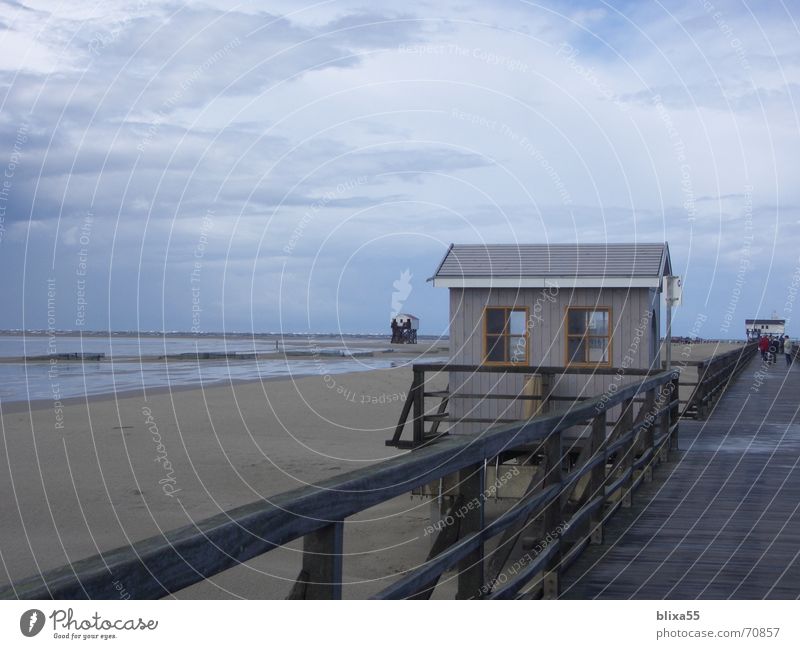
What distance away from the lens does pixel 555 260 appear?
15.2 metres

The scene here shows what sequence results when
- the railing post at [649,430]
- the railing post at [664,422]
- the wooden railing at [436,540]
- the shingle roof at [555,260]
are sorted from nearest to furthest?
the wooden railing at [436,540] → the railing post at [649,430] → the railing post at [664,422] → the shingle roof at [555,260]

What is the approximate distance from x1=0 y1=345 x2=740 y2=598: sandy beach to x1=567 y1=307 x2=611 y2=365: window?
352cm

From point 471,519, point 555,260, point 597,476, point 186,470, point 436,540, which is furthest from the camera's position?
point 186,470

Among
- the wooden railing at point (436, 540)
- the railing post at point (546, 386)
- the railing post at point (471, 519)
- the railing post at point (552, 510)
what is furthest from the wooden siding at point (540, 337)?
A: the railing post at point (471, 519)

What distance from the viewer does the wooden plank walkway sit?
541cm

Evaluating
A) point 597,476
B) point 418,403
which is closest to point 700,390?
point 418,403

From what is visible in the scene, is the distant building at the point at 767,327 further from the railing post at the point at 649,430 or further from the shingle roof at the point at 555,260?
the railing post at the point at 649,430

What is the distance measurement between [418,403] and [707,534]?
6611 millimetres

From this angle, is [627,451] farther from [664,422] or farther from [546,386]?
[546,386]

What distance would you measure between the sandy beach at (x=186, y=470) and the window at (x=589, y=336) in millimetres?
3523

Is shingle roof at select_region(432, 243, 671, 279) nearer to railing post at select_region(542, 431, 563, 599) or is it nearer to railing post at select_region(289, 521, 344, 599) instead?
railing post at select_region(542, 431, 563, 599)

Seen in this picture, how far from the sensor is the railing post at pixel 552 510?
5.34 m

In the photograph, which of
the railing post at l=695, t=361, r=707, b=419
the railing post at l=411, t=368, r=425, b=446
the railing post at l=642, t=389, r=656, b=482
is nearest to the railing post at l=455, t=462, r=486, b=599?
the railing post at l=642, t=389, r=656, b=482

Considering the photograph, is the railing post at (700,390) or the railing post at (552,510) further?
the railing post at (700,390)
